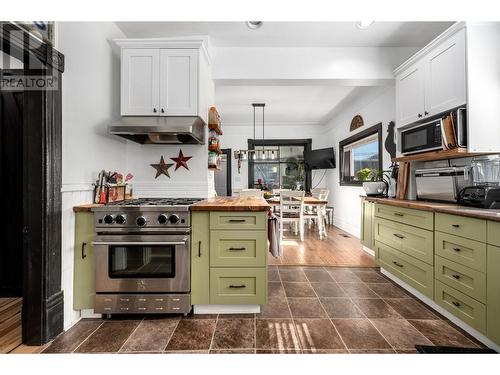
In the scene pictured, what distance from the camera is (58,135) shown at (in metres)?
1.68

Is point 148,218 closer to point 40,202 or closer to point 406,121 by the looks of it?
point 40,202

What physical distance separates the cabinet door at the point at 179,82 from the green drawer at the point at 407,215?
2243mm

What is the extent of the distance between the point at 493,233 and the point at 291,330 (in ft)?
4.80

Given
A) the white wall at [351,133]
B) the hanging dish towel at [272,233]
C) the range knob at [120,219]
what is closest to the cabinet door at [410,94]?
the white wall at [351,133]

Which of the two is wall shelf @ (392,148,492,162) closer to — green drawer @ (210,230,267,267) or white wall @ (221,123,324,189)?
green drawer @ (210,230,267,267)

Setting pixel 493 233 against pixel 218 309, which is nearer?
pixel 493 233

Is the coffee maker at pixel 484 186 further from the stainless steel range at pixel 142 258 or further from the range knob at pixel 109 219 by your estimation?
the range knob at pixel 109 219

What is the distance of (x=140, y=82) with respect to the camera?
235 cm

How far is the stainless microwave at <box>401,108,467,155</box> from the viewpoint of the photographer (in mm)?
2117

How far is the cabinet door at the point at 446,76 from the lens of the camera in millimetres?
2117

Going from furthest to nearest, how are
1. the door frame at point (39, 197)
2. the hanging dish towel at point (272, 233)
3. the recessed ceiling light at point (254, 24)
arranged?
the recessed ceiling light at point (254, 24) < the hanging dish towel at point (272, 233) < the door frame at point (39, 197)

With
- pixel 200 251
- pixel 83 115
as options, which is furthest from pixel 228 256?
pixel 83 115

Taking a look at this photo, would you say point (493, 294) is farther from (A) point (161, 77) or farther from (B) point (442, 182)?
(A) point (161, 77)
